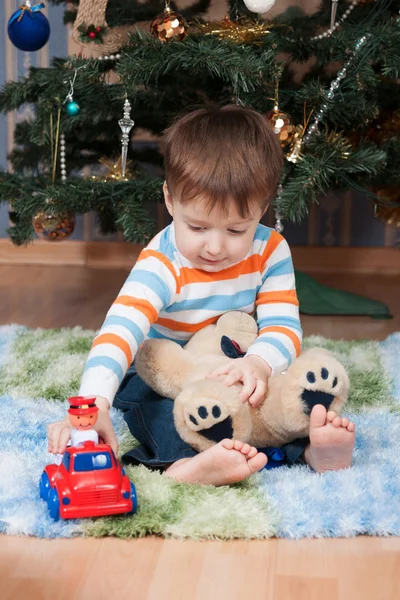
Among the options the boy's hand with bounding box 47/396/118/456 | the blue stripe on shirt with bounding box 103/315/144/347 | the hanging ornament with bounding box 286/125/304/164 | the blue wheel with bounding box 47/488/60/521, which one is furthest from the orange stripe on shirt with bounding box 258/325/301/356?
the hanging ornament with bounding box 286/125/304/164

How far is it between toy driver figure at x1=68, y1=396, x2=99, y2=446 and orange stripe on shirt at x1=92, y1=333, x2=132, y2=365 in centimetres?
13

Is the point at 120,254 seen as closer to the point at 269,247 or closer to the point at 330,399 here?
the point at 269,247

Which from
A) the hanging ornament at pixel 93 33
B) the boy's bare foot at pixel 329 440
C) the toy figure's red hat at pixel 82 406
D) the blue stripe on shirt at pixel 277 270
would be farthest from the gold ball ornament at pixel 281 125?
the toy figure's red hat at pixel 82 406

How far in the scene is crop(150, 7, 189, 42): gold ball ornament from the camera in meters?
1.79

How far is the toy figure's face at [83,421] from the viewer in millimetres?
1004

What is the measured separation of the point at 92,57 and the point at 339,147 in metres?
0.58

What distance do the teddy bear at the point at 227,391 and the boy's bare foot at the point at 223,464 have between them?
0.04 metres

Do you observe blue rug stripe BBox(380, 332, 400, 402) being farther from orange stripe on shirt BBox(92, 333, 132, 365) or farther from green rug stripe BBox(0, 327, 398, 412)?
orange stripe on shirt BBox(92, 333, 132, 365)

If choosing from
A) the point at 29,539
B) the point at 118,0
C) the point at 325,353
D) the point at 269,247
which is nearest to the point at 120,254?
the point at 118,0

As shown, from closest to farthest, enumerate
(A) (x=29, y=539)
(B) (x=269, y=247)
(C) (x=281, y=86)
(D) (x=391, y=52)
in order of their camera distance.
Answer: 1. (A) (x=29, y=539)
2. (B) (x=269, y=247)
3. (D) (x=391, y=52)
4. (C) (x=281, y=86)

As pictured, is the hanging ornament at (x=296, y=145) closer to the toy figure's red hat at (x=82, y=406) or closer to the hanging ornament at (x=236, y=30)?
the hanging ornament at (x=236, y=30)

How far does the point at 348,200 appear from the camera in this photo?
107 inches

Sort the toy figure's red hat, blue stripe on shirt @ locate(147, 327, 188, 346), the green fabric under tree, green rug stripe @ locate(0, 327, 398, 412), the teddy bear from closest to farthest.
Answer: the toy figure's red hat → the teddy bear → blue stripe on shirt @ locate(147, 327, 188, 346) → green rug stripe @ locate(0, 327, 398, 412) → the green fabric under tree

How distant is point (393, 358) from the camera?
1769mm
